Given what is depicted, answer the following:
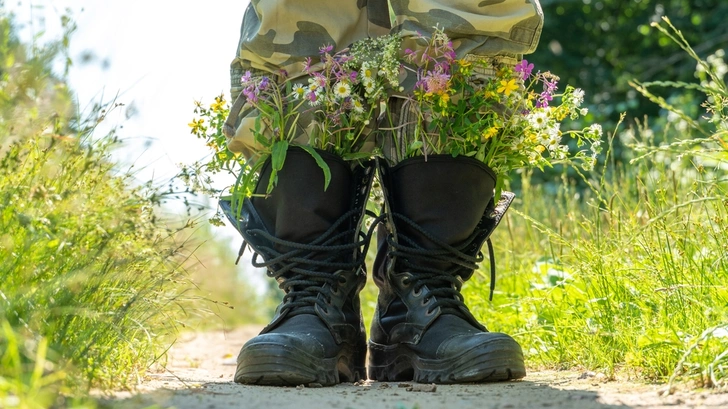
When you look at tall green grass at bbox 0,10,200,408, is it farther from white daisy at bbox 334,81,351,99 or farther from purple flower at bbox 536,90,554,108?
purple flower at bbox 536,90,554,108

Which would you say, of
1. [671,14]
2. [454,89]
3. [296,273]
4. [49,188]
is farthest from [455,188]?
[671,14]

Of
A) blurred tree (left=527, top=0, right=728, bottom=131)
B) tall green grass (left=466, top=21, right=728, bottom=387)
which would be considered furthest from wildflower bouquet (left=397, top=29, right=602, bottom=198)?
blurred tree (left=527, top=0, right=728, bottom=131)

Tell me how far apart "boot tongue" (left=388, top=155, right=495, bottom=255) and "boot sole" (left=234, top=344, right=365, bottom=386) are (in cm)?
43

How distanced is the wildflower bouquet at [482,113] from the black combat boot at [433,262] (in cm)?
5

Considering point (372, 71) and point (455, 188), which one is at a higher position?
point (372, 71)

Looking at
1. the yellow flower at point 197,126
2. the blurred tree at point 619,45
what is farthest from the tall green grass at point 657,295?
the blurred tree at point 619,45

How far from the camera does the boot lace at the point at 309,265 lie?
2.06 metres

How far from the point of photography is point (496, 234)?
4219 mm

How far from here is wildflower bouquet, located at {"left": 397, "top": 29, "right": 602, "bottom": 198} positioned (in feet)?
6.58

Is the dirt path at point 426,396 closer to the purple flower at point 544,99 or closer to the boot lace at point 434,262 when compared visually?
the boot lace at point 434,262

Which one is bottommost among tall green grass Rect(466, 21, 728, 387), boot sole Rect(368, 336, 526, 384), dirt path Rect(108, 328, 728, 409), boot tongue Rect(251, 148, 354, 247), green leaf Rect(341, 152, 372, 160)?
dirt path Rect(108, 328, 728, 409)

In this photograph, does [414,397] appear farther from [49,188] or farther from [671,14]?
[671,14]

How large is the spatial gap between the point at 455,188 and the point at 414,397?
597mm

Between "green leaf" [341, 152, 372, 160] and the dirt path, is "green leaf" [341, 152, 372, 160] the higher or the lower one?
the higher one
